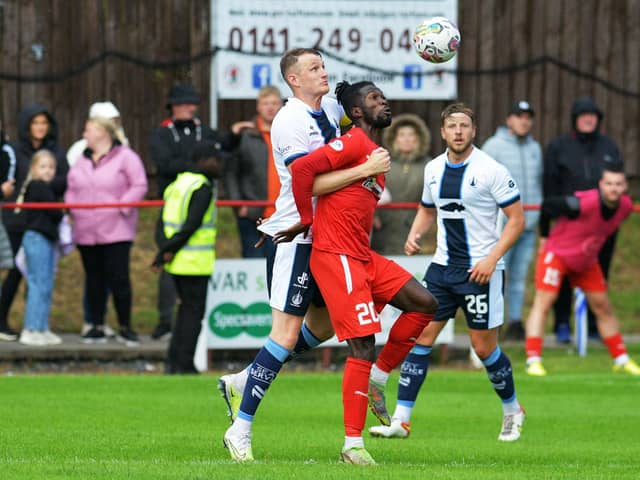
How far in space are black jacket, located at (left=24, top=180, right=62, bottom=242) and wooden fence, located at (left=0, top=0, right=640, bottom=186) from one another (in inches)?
199

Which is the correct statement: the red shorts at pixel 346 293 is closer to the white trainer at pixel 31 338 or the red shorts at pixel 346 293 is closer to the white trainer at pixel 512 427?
the white trainer at pixel 512 427

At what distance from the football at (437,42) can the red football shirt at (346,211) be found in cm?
122

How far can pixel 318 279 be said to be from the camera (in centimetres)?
895

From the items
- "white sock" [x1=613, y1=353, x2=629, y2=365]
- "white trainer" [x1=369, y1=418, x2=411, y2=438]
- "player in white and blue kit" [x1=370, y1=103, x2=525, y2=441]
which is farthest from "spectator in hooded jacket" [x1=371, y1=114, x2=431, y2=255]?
"white trainer" [x1=369, y1=418, x2=411, y2=438]

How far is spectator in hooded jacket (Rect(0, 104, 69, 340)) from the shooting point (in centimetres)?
1596

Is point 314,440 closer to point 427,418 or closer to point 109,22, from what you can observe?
point 427,418

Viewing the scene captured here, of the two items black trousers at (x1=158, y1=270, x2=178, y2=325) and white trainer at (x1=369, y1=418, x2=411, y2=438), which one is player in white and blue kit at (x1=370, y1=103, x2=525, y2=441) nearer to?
white trainer at (x1=369, y1=418, x2=411, y2=438)

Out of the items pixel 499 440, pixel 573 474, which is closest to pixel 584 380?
pixel 499 440

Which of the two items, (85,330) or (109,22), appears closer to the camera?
(85,330)

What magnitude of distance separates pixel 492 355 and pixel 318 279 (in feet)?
7.80

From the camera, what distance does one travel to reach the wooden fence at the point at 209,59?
68.8ft

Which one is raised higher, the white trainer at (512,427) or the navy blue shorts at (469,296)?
the navy blue shorts at (469,296)

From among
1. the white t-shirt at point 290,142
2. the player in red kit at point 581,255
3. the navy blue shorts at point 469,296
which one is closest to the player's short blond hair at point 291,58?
the white t-shirt at point 290,142

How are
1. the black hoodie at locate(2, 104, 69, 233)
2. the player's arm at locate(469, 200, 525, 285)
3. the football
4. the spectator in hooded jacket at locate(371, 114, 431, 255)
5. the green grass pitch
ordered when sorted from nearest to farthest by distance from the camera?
the green grass pitch
the football
the player's arm at locate(469, 200, 525, 285)
the black hoodie at locate(2, 104, 69, 233)
the spectator in hooded jacket at locate(371, 114, 431, 255)
